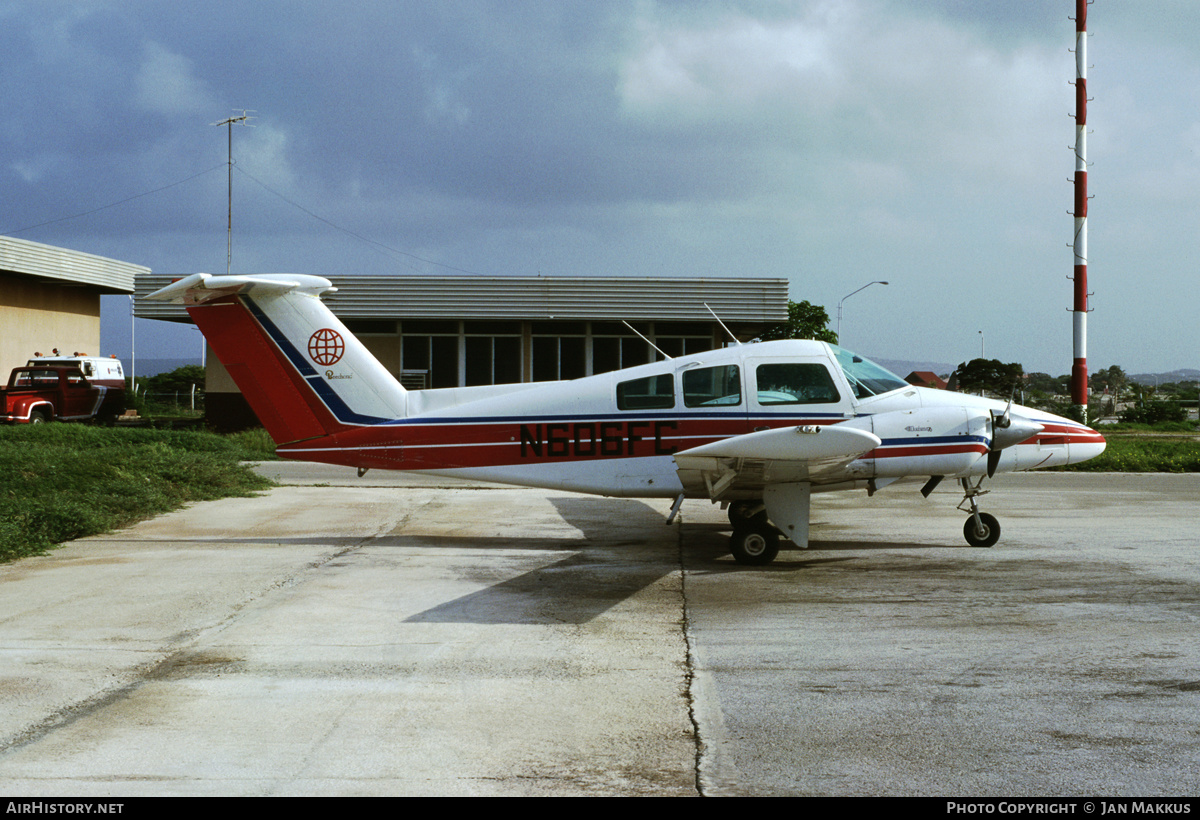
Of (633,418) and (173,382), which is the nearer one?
(633,418)

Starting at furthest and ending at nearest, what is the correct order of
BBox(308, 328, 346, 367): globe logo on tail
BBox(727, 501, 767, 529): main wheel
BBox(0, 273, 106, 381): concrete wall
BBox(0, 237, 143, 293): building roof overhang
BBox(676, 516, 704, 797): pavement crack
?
BBox(0, 273, 106, 381): concrete wall < BBox(0, 237, 143, 293): building roof overhang < BBox(308, 328, 346, 367): globe logo on tail < BBox(727, 501, 767, 529): main wheel < BBox(676, 516, 704, 797): pavement crack

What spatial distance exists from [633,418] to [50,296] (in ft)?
132

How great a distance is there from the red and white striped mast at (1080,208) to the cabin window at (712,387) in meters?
22.6

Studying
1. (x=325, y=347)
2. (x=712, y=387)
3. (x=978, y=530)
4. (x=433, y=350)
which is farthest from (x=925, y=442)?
(x=433, y=350)

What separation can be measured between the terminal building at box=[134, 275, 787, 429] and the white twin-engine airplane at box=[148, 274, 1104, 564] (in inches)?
662

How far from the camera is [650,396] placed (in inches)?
379

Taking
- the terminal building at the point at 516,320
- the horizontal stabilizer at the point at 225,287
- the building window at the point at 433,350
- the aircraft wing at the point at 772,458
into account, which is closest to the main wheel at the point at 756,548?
the aircraft wing at the point at 772,458

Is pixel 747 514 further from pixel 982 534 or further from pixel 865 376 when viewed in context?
pixel 982 534

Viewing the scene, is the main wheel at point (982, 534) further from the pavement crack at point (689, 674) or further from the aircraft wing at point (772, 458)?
the pavement crack at point (689, 674)

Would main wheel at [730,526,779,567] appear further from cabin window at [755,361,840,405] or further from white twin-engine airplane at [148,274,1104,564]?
cabin window at [755,361,840,405]

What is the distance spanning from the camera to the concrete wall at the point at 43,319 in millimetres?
38156

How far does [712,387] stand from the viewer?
9508 mm

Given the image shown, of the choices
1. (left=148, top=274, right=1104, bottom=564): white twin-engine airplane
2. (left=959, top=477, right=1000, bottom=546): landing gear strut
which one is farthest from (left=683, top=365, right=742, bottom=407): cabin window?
(left=959, top=477, right=1000, bottom=546): landing gear strut

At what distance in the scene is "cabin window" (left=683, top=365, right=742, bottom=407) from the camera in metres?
9.45
